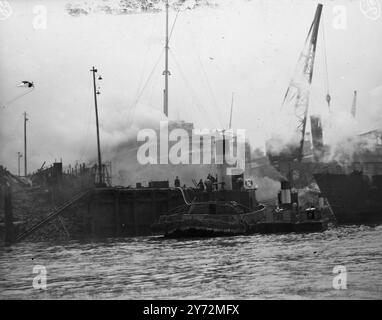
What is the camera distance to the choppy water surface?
40.5 feet

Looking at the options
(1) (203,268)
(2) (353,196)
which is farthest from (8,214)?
(2) (353,196)

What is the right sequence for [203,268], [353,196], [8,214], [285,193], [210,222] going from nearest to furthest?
[203,268] < [8,214] < [210,222] < [285,193] < [353,196]

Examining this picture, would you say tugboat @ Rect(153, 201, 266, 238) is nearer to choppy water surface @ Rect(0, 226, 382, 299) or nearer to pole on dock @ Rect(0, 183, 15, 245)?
choppy water surface @ Rect(0, 226, 382, 299)

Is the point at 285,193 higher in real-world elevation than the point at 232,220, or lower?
higher

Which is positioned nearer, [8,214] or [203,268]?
[203,268]

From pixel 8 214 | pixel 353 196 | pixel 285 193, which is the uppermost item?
pixel 285 193

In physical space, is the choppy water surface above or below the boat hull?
below

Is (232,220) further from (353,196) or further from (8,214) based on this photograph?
(8,214)

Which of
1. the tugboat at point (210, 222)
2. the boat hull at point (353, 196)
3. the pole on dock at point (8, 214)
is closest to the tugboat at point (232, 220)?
the tugboat at point (210, 222)

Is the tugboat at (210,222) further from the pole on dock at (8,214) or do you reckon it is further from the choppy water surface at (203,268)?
the pole on dock at (8,214)

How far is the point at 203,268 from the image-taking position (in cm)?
1580

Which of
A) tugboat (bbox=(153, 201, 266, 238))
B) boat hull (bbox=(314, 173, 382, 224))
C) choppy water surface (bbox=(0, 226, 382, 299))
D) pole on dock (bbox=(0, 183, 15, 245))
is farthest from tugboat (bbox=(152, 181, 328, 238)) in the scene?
A: pole on dock (bbox=(0, 183, 15, 245))

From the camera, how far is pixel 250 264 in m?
16.1

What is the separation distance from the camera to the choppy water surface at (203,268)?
12.4m
